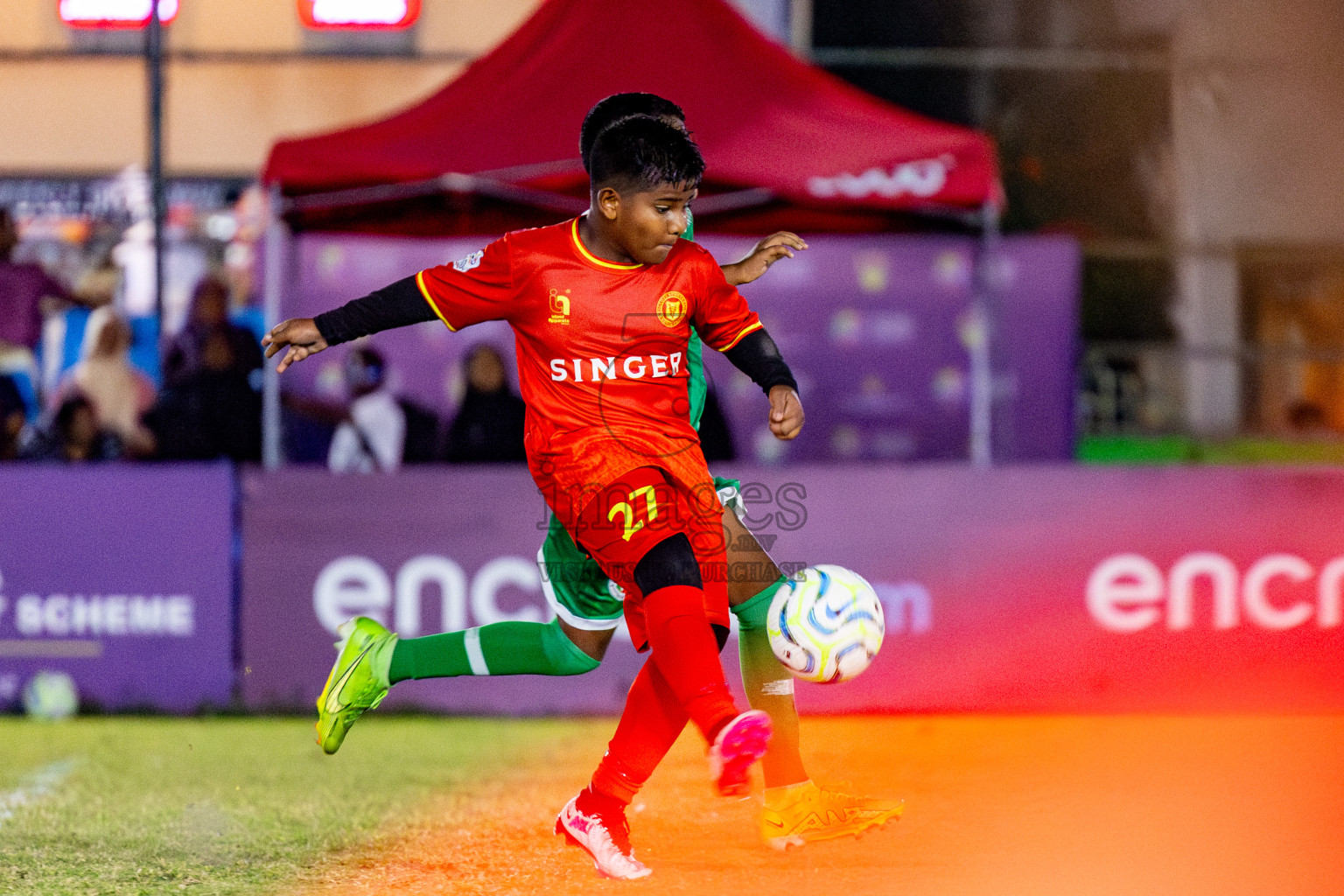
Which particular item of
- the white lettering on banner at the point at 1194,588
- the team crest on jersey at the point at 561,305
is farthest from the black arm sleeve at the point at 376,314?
the white lettering on banner at the point at 1194,588

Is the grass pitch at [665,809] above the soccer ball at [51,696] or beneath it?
above

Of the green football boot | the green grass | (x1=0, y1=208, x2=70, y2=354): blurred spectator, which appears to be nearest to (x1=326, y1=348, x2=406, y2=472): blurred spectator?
the green grass

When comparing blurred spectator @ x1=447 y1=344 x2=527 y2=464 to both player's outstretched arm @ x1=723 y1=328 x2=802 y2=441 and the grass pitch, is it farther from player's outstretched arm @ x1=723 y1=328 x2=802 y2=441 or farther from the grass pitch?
player's outstretched arm @ x1=723 y1=328 x2=802 y2=441

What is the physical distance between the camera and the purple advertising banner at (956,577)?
7082mm

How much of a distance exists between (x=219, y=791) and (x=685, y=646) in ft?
7.40

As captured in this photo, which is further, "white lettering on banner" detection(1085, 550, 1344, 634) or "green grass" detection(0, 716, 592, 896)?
"white lettering on banner" detection(1085, 550, 1344, 634)

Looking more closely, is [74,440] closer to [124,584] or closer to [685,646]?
[124,584]

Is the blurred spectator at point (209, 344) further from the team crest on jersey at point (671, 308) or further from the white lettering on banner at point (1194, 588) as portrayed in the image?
the team crest on jersey at point (671, 308)

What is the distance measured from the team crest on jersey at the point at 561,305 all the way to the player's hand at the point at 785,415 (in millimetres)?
548

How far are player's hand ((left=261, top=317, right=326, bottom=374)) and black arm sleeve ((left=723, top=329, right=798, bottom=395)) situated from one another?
1034 mm

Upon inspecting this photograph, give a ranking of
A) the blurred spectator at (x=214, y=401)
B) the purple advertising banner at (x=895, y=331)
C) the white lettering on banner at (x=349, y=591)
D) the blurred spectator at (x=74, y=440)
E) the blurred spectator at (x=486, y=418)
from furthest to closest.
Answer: the purple advertising banner at (x=895, y=331) < the blurred spectator at (x=214, y=401) < the blurred spectator at (x=74, y=440) < the blurred spectator at (x=486, y=418) < the white lettering on banner at (x=349, y=591)

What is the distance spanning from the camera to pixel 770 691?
4500 millimetres

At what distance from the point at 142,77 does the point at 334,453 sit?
617cm

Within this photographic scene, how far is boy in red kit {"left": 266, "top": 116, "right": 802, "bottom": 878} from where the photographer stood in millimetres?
4023
